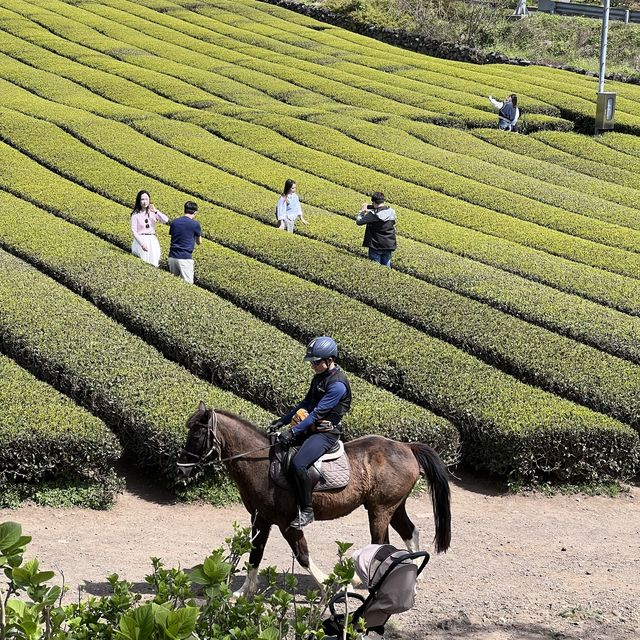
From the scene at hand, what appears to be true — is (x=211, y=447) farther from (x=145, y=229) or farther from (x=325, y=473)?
(x=145, y=229)

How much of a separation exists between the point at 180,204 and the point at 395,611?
18.0m

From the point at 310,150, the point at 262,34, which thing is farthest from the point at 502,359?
the point at 262,34

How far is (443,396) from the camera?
568 inches

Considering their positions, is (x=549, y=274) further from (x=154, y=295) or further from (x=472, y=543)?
(x=472, y=543)

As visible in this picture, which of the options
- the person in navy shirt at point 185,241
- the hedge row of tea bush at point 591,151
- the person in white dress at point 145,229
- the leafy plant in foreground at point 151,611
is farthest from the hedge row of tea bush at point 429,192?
the leafy plant in foreground at point 151,611

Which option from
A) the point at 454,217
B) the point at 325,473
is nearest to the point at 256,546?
the point at 325,473

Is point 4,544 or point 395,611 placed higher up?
point 4,544

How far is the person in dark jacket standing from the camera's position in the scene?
19938 mm

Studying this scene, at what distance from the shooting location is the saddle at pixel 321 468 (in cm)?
995

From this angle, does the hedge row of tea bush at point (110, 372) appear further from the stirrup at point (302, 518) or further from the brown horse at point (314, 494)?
the stirrup at point (302, 518)

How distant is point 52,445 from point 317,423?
11.9ft

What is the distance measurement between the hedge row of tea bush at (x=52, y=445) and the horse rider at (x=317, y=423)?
3221 millimetres

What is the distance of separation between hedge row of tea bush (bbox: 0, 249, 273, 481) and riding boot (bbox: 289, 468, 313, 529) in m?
3.03

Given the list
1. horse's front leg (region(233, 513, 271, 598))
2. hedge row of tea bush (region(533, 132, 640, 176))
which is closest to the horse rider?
horse's front leg (region(233, 513, 271, 598))
